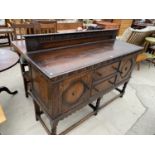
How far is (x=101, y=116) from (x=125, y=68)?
740mm

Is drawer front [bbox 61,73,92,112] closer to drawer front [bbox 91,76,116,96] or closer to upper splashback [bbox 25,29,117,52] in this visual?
drawer front [bbox 91,76,116,96]

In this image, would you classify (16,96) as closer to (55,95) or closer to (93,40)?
(55,95)

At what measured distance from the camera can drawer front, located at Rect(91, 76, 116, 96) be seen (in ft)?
4.97

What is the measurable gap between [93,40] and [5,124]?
1503 mm

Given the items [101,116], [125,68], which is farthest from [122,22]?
[101,116]

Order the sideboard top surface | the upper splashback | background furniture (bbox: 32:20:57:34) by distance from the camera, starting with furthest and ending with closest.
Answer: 1. background furniture (bbox: 32:20:57:34)
2. the upper splashback
3. the sideboard top surface

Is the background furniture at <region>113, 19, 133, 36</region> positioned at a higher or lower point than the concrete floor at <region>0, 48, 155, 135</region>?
higher

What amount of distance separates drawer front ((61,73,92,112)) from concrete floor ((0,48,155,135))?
530mm

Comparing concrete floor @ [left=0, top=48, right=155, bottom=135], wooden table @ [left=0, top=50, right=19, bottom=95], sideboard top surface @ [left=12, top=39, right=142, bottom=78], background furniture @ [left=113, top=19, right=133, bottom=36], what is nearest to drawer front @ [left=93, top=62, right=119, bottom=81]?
sideboard top surface @ [left=12, top=39, right=142, bottom=78]

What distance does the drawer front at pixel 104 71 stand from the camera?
4.50 ft

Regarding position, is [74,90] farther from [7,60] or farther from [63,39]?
[7,60]

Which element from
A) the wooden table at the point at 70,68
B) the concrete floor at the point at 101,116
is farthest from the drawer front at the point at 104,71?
the concrete floor at the point at 101,116

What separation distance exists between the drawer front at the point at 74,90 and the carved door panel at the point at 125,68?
0.57m

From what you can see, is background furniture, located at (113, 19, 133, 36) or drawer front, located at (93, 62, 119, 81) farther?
background furniture, located at (113, 19, 133, 36)
